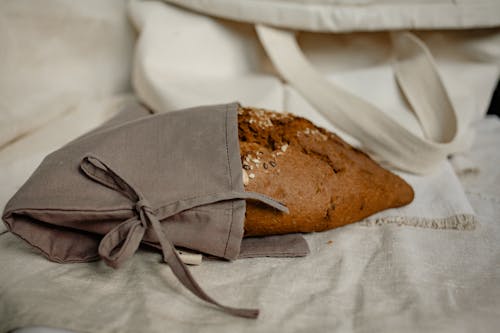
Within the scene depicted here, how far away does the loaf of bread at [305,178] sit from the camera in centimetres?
67

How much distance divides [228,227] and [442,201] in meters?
0.42

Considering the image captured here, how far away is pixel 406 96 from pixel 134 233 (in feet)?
2.36

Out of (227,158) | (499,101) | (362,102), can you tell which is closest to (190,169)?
(227,158)

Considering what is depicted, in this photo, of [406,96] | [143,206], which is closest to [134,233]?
[143,206]

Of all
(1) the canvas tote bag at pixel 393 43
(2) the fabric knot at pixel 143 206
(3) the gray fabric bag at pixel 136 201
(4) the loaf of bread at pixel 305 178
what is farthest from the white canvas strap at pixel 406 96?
(2) the fabric knot at pixel 143 206

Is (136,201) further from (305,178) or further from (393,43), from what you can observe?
(393,43)

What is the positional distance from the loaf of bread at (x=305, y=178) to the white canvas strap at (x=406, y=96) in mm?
128

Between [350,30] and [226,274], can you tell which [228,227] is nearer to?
[226,274]

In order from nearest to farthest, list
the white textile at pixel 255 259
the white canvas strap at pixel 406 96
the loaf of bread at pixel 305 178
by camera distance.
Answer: the white textile at pixel 255 259 → the loaf of bread at pixel 305 178 → the white canvas strap at pixel 406 96

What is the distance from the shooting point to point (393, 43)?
104 centimetres

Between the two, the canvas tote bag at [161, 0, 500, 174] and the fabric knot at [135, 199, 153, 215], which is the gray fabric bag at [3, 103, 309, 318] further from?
the canvas tote bag at [161, 0, 500, 174]

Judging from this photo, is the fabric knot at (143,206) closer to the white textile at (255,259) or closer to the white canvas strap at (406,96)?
the white textile at (255,259)

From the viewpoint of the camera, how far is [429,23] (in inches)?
38.5

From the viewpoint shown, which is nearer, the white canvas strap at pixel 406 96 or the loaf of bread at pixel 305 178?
the loaf of bread at pixel 305 178
